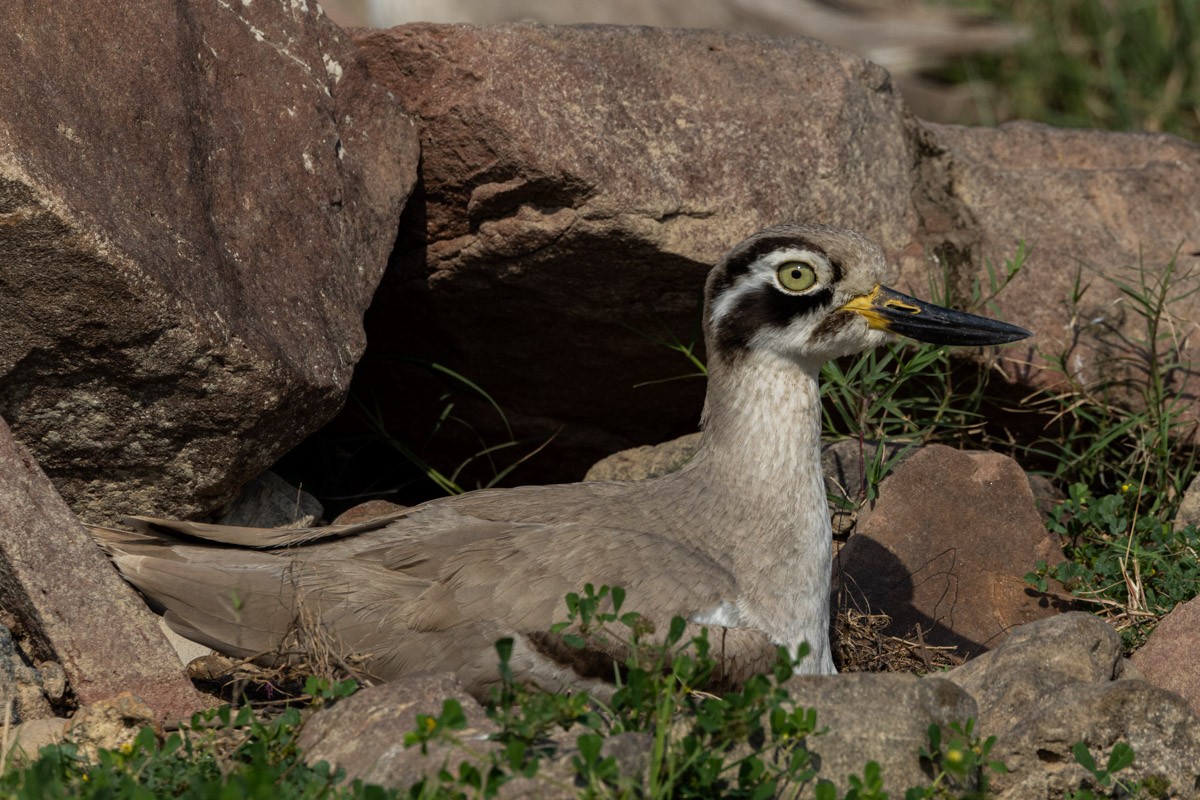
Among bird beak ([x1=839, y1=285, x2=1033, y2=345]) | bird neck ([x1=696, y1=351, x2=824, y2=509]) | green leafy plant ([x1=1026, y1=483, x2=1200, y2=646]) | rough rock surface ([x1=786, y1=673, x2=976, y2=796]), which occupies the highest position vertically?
bird beak ([x1=839, y1=285, x2=1033, y2=345])

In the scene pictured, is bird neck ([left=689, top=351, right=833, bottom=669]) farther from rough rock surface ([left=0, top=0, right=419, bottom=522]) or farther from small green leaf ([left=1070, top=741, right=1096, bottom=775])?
rough rock surface ([left=0, top=0, right=419, bottom=522])

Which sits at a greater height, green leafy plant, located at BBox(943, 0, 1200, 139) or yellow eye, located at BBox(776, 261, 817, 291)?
yellow eye, located at BBox(776, 261, 817, 291)

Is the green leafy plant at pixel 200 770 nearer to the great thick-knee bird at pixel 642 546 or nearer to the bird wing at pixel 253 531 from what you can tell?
the great thick-knee bird at pixel 642 546

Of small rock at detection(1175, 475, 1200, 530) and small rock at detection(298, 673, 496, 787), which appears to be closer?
small rock at detection(298, 673, 496, 787)

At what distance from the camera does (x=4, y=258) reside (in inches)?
178

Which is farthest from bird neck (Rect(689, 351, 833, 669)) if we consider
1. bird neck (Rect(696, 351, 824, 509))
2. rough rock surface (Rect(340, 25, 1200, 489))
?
rough rock surface (Rect(340, 25, 1200, 489))

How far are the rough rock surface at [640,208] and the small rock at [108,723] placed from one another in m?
2.42

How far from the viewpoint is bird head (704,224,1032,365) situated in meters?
4.98

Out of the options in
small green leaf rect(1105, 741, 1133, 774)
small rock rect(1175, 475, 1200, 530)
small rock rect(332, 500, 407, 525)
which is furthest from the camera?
small rock rect(1175, 475, 1200, 530)

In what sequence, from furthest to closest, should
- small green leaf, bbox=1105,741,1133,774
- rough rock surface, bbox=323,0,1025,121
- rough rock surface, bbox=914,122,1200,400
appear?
rough rock surface, bbox=323,0,1025,121
rough rock surface, bbox=914,122,1200,400
small green leaf, bbox=1105,741,1133,774

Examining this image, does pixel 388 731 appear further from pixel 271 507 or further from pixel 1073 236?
pixel 1073 236

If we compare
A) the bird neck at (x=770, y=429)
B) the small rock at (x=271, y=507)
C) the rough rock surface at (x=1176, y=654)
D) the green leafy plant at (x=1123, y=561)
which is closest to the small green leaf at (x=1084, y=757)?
the rough rock surface at (x=1176, y=654)

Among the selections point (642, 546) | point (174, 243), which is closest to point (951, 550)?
point (642, 546)

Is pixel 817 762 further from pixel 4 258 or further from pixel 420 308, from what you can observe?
pixel 420 308
